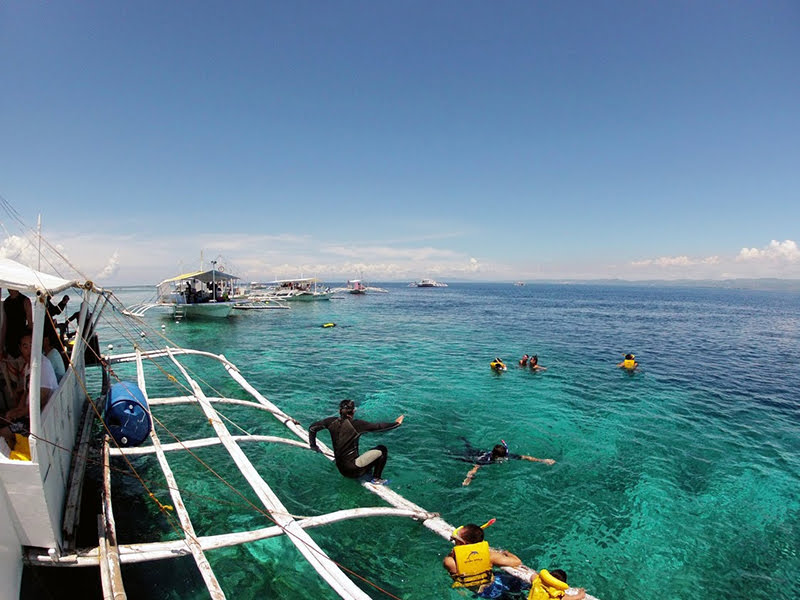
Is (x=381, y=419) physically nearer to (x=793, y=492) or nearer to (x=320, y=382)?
(x=320, y=382)

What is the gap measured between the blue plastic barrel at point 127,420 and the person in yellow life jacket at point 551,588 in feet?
30.6

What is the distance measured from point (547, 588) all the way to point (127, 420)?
9720mm

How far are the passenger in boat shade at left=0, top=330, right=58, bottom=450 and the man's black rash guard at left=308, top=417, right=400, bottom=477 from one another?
4808 mm

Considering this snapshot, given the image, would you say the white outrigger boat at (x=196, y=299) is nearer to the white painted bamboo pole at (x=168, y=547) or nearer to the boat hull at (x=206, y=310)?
the boat hull at (x=206, y=310)

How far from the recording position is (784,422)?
16.4m

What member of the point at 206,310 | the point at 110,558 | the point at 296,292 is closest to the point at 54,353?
the point at 110,558

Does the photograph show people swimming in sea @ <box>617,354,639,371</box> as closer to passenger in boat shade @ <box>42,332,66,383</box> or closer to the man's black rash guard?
the man's black rash guard

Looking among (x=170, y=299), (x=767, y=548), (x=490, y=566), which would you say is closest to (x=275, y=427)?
(x=490, y=566)

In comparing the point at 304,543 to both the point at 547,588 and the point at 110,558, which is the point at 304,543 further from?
the point at 547,588

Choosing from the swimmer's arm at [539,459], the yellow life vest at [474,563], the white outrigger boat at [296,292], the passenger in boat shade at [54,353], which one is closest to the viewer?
the yellow life vest at [474,563]

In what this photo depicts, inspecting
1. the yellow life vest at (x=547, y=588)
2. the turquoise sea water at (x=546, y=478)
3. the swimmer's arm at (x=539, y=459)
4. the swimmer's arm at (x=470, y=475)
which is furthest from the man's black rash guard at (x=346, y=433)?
the swimmer's arm at (x=539, y=459)

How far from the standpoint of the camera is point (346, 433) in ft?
28.7

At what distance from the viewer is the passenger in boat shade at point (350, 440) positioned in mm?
8664

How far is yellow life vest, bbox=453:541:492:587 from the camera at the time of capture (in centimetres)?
614
